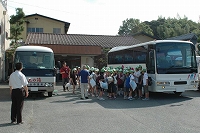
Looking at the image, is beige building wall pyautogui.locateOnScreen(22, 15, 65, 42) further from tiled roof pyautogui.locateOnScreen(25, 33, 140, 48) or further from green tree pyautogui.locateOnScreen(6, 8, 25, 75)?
green tree pyautogui.locateOnScreen(6, 8, 25, 75)

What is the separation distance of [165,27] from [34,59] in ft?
204

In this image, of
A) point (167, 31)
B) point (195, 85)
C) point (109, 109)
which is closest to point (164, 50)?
point (195, 85)

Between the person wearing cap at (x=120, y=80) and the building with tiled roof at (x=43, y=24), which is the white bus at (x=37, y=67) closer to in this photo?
the person wearing cap at (x=120, y=80)

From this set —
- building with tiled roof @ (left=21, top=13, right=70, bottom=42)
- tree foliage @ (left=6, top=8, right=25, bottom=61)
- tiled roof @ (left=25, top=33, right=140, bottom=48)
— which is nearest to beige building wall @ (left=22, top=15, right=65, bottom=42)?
building with tiled roof @ (left=21, top=13, right=70, bottom=42)

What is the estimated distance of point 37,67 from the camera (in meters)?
14.2

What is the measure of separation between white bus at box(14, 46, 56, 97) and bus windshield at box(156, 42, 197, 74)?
5932mm

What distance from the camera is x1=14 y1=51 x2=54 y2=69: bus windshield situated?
14.3m

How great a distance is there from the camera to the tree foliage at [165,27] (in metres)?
68.2

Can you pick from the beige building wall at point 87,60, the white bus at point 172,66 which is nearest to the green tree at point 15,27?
the beige building wall at point 87,60

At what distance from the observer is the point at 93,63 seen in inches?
1116

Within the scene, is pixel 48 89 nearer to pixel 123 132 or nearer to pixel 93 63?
pixel 123 132

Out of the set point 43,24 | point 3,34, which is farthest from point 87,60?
point 43,24

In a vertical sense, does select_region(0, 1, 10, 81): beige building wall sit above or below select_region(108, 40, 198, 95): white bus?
above

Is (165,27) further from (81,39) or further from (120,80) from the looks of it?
(120,80)
